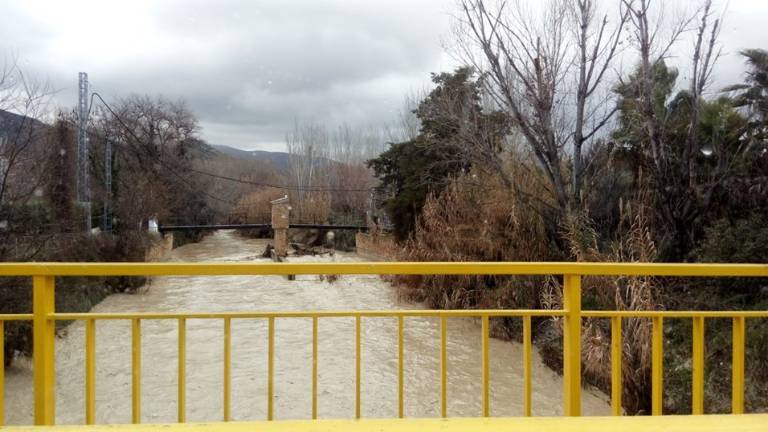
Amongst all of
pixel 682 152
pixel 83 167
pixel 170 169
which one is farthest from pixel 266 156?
pixel 682 152

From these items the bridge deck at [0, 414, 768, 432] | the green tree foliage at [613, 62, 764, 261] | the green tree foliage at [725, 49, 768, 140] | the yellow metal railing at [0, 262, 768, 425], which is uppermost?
the green tree foliage at [725, 49, 768, 140]

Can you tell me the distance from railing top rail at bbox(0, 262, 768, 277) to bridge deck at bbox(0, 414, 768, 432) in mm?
509

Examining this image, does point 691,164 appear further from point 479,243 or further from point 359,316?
point 359,316

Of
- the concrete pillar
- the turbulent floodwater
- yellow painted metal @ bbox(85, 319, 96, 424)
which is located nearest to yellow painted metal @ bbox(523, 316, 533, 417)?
yellow painted metal @ bbox(85, 319, 96, 424)

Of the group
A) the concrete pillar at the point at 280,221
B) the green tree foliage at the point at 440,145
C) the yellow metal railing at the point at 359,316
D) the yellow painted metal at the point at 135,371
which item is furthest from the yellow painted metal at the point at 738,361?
the concrete pillar at the point at 280,221

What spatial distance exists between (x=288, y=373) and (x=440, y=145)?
5981mm

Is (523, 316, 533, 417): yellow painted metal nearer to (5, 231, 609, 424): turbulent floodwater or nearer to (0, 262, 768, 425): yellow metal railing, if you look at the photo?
(0, 262, 768, 425): yellow metal railing

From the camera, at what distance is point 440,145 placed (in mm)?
11375

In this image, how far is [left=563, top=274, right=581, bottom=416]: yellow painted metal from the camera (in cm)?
192

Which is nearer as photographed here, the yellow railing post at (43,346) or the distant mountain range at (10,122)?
the yellow railing post at (43,346)

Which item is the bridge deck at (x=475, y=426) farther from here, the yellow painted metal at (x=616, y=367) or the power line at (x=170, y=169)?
the power line at (x=170, y=169)

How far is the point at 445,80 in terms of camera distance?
13.1 m

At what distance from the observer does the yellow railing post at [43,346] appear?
5.95 feet

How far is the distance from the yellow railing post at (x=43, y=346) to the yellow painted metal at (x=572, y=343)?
1.86 meters
